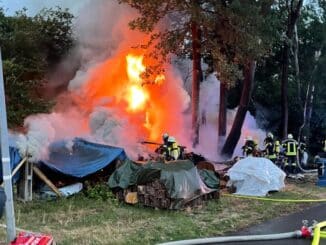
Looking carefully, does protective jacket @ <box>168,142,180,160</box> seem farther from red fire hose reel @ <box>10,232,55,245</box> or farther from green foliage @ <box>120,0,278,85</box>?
red fire hose reel @ <box>10,232,55,245</box>

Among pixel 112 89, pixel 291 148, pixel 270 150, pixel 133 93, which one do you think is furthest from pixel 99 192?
pixel 112 89

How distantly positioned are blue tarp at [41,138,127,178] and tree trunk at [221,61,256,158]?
9758 millimetres

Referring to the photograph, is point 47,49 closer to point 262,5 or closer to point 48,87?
point 48,87

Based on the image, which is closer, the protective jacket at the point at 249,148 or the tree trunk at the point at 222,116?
the protective jacket at the point at 249,148

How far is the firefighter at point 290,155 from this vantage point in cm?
1775

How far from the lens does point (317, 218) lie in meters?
10.7

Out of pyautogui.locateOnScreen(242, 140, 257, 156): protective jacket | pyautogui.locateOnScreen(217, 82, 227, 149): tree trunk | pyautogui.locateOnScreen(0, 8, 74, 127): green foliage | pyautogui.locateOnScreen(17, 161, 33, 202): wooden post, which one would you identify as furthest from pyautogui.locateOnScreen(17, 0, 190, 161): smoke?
pyautogui.locateOnScreen(17, 161, 33, 202): wooden post

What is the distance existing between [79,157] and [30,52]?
29.7ft

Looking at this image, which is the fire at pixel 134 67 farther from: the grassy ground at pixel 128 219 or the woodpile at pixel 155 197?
the woodpile at pixel 155 197

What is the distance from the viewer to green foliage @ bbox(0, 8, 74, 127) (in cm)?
1873

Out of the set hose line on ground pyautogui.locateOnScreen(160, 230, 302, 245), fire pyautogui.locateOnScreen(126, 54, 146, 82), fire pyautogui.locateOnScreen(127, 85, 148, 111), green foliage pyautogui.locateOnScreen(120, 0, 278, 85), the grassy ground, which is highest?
green foliage pyautogui.locateOnScreen(120, 0, 278, 85)

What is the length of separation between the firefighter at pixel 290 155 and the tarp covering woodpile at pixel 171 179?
20.3 ft

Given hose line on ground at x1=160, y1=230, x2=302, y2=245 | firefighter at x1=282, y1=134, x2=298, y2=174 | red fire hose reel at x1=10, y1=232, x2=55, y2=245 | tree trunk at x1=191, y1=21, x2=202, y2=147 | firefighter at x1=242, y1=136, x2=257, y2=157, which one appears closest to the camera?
red fire hose reel at x1=10, y1=232, x2=55, y2=245

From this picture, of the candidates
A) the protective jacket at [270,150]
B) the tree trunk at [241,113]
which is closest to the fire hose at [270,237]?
the protective jacket at [270,150]
